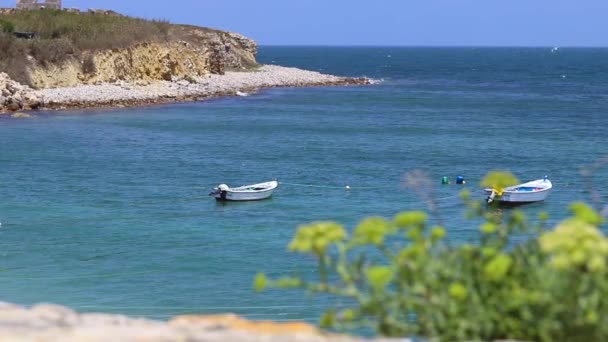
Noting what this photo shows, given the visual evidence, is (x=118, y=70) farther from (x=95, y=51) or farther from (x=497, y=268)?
(x=497, y=268)

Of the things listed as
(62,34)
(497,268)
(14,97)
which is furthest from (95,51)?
(497,268)

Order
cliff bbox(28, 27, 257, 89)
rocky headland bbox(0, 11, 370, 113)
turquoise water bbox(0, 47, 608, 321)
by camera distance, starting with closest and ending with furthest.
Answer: turquoise water bbox(0, 47, 608, 321), rocky headland bbox(0, 11, 370, 113), cliff bbox(28, 27, 257, 89)

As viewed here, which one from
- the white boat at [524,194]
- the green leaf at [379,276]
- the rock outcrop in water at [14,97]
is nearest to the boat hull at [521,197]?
the white boat at [524,194]

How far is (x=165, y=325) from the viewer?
6051mm

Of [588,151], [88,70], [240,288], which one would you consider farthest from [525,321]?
[88,70]

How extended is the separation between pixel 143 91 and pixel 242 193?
124 feet

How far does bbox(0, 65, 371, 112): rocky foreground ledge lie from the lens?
177 feet

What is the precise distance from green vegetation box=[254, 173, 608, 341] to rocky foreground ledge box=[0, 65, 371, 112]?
161ft

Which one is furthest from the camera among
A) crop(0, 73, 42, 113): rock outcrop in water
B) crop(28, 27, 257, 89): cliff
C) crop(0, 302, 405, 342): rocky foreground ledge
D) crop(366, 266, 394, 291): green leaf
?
crop(28, 27, 257, 89): cliff

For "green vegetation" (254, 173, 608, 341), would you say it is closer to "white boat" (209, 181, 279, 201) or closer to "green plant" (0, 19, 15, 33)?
"white boat" (209, 181, 279, 201)

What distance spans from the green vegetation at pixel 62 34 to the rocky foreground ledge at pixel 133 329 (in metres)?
55.8

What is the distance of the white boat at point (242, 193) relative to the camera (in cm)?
2853

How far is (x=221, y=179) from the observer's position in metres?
33.7

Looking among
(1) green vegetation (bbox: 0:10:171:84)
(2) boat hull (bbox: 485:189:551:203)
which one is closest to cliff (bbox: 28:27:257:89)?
(1) green vegetation (bbox: 0:10:171:84)
